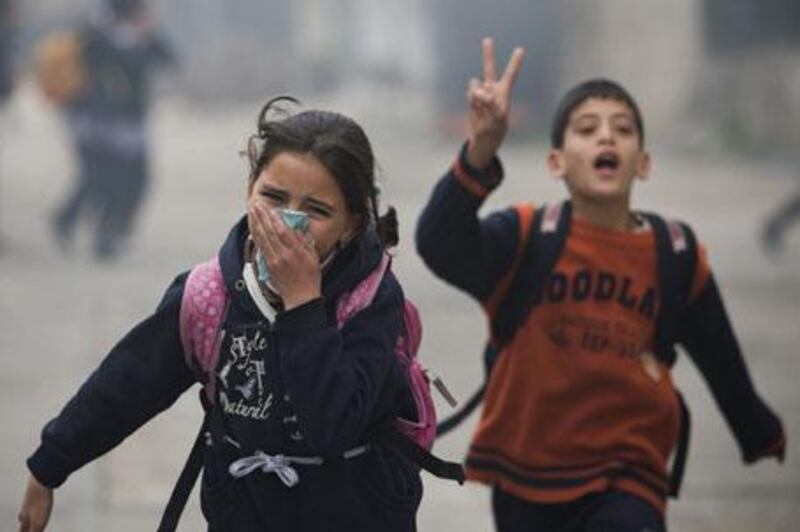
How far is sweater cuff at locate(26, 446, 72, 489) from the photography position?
3.18m

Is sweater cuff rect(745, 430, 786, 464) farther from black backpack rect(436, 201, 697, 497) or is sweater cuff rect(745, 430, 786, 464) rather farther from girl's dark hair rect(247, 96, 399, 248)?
girl's dark hair rect(247, 96, 399, 248)

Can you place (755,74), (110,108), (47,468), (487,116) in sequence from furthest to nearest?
(755,74)
(110,108)
(487,116)
(47,468)

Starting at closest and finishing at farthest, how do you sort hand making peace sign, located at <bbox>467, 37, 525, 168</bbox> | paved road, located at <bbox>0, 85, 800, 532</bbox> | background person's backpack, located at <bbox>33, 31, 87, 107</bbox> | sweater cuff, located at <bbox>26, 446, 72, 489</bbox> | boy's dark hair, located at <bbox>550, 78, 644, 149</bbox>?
1. sweater cuff, located at <bbox>26, 446, 72, 489</bbox>
2. hand making peace sign, located at <bbox>467, 37, 525, 168</bbox>
3. boy's dark hair, located at <bbox>550, 78, 644, 149</bbox>
4. paved road, located at <bbox>0, 85, 800, 532</bbox>
5. background person's backpack, located at <bbox>33, 31, 87, 107</bbox>

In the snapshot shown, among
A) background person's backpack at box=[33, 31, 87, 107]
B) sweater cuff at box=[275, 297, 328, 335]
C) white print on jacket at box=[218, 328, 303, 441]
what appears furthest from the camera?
background person's backpack at box=[33, 31, 87, 107]

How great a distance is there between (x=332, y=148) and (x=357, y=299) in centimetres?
26

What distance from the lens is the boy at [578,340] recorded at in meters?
3.93

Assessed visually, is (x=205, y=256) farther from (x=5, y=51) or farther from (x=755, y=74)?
(x=755, y=74)

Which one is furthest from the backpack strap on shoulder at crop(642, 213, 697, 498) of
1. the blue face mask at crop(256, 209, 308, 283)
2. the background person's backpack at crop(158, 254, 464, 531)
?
the blue face mask at crop(256, 209, 308, 283)

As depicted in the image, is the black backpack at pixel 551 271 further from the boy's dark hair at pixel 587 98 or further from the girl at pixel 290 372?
the girl at pixel 290 372

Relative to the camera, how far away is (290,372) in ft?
9.48

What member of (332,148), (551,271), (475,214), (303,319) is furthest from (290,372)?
(551,271)

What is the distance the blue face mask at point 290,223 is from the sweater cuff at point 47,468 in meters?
0.53

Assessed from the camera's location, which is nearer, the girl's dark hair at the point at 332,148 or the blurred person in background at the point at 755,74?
the girl's dark hair at the point at 332,148

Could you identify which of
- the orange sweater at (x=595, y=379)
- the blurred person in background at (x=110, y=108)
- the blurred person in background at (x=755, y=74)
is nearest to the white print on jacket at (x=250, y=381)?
the orange sweater at (x=595, y=379)
